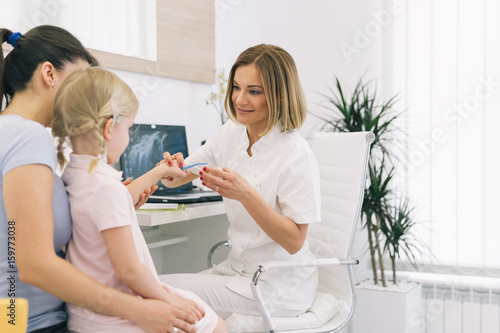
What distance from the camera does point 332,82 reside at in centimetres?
342

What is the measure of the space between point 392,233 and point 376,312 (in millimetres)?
456

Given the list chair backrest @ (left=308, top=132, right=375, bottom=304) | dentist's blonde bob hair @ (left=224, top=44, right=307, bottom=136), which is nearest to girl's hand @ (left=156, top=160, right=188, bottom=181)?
dentist's blonde bob hair @ (left=224, top=44, right=307, bottom=136)

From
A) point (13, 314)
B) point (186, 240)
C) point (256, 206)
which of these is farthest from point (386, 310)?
point (13, 314)

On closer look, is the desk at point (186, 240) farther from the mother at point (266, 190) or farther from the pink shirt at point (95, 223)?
the pink shirt at point (95, 223)

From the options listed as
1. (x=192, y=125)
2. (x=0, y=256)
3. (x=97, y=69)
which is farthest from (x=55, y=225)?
(x=192, y=125)

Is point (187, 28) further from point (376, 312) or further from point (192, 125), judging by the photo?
point (376, 312)

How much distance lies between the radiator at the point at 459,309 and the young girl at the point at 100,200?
240 centimetres

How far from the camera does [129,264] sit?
110cm

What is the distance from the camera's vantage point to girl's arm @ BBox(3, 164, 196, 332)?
1021 mm

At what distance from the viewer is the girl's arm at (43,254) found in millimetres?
1021

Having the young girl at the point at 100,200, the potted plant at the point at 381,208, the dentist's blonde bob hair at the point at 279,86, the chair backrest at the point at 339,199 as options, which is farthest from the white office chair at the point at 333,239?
the potted plant at the point at 381,208

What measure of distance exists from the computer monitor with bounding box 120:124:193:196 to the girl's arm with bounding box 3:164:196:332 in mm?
1239

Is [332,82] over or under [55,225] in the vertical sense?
over

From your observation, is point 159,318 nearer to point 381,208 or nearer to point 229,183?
point 229,183
